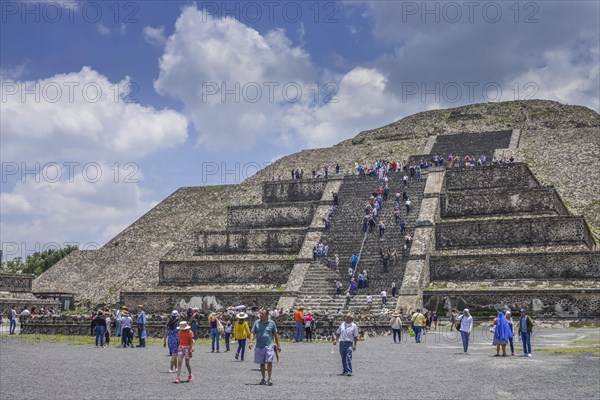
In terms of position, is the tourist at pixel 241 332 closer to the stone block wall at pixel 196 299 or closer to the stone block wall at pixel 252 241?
the stone block wall at pixel 196 299

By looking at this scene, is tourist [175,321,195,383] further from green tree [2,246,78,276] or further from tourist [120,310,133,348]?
green tree [2,246,78,276]

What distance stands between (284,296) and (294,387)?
1717 cm

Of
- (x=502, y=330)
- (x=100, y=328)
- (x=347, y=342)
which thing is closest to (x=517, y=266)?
(x=502, y=330)

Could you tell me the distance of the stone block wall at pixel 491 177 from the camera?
119ft

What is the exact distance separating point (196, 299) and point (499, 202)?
1416 cm

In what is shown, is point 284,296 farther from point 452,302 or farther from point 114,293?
point 114,293

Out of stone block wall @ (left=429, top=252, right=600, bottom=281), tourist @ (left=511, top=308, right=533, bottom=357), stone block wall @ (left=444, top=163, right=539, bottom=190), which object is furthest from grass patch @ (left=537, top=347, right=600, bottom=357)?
stone block wall @ (left=444, top=163, right=539, bottom=190)

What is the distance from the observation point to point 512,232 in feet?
101

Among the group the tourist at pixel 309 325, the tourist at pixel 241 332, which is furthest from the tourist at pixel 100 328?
the tourist at pixel 241 332

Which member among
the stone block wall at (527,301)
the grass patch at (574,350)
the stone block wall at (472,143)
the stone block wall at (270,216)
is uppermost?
the stone block wall at (472,143)

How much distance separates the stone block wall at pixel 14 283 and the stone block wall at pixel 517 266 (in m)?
19.4

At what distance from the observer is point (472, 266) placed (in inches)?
1151

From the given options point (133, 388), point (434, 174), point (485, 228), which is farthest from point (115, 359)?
point (434, 174)

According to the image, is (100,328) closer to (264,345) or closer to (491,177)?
(264,345)
